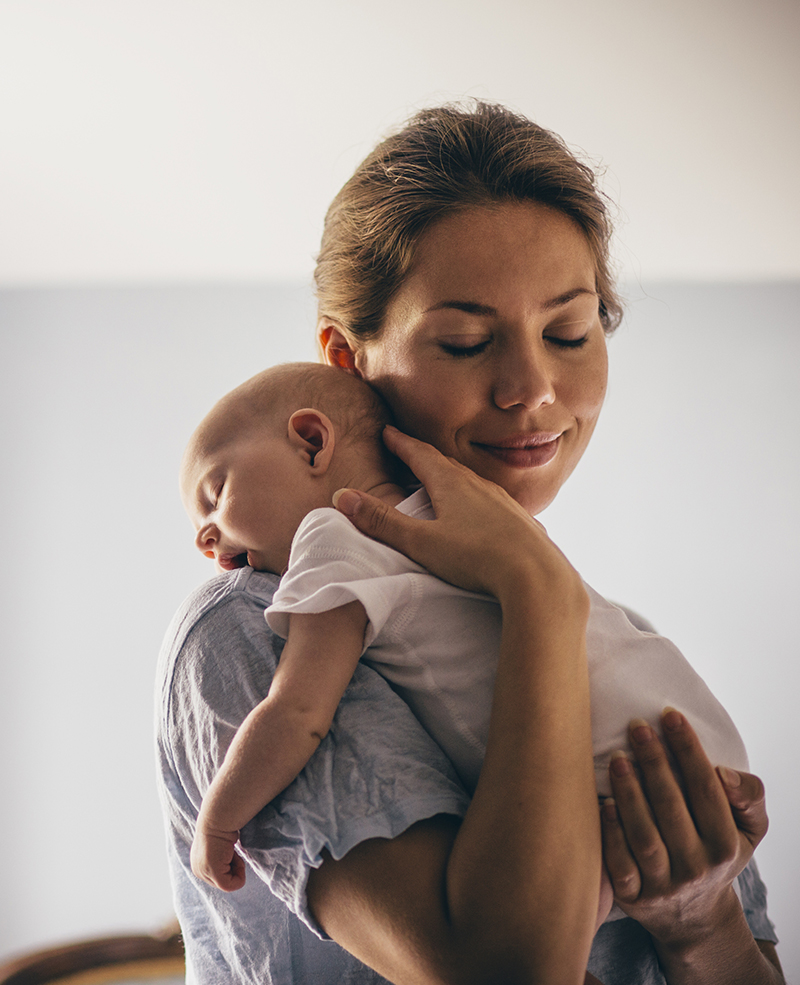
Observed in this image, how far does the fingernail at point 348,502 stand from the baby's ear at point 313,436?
0.33 ft

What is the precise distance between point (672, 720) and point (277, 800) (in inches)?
14.6

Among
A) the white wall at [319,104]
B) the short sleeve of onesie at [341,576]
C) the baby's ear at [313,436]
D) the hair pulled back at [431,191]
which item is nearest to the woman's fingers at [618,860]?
the short sleeve of onesie at [341,576]

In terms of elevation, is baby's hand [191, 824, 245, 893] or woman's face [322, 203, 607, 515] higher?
woman's face [322, 203, 607, 515]

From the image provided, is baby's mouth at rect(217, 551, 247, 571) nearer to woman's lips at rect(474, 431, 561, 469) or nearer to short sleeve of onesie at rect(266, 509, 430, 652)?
short sleeve of onesie at rect(266, 509, 430, 652)

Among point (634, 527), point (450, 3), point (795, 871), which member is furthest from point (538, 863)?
point (795, 871)

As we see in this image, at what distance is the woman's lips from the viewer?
980 millimetres

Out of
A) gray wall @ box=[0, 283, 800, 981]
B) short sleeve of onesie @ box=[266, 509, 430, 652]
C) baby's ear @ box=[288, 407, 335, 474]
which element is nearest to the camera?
short sleeve of onesie @ box=[266, 509, 430, 652]

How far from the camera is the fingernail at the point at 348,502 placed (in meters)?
0.85

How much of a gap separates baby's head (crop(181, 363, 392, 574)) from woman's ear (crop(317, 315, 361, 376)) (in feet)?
0.22

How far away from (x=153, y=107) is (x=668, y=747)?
8.86 ft

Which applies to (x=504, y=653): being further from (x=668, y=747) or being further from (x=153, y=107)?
(x=153, y=107)

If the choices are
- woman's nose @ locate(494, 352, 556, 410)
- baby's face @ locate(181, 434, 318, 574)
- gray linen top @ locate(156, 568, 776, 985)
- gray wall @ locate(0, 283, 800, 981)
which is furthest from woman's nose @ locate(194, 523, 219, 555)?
gray wall @ locate(0, 283, 800, 981)

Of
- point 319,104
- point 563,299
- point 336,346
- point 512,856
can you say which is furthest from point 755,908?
point 319,104

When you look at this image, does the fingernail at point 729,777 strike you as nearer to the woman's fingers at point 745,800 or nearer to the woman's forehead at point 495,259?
the woman's fingers at point 745,800
